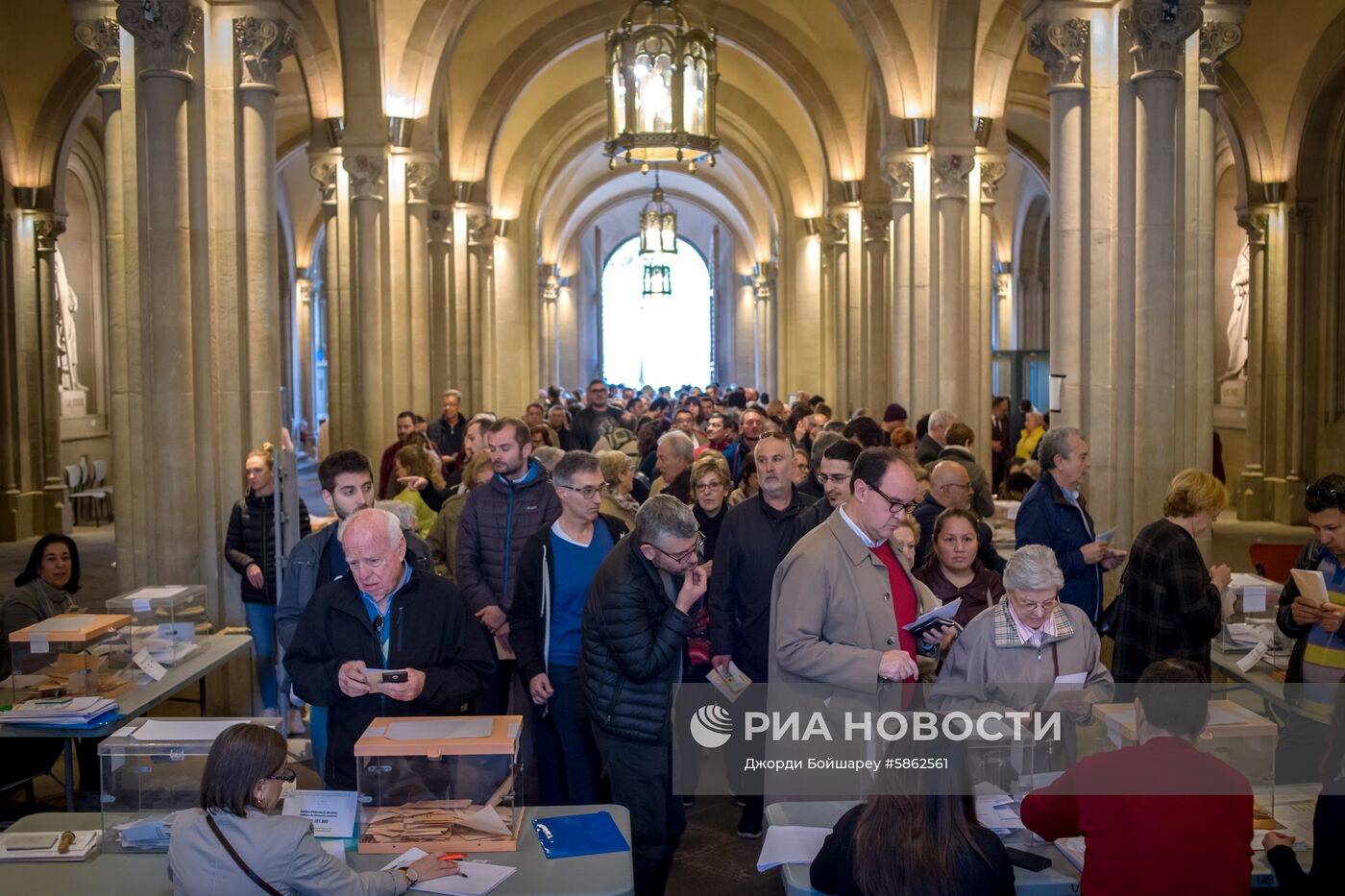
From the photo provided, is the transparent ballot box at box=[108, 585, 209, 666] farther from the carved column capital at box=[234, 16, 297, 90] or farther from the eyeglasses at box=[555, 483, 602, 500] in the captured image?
the carved column capital at box=[234, 16, 297, 90]

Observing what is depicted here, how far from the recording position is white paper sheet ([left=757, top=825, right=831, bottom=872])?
3.81 m

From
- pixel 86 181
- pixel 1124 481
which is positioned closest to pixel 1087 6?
pixel 1124 481

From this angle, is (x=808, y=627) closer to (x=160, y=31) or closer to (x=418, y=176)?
(x=160, y=31)

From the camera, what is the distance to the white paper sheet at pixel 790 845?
3.81 metres

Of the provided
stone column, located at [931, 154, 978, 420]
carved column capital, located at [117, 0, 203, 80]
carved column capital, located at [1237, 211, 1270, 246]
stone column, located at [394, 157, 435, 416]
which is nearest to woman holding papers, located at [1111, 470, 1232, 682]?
carved column capital, located at [117, 0, 203, 80]

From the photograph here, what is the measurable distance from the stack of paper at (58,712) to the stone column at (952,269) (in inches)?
407

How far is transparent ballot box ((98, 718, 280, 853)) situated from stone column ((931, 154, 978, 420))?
36.3 ft

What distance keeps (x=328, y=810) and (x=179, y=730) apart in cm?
72

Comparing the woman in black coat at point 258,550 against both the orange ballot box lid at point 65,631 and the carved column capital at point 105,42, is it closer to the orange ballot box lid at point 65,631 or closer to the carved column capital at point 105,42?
the orange ballot box lid at point 65,631

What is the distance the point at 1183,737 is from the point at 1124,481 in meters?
5.45

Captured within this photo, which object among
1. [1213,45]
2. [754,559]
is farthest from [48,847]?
[1213,45]

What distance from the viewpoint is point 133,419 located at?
8250mm

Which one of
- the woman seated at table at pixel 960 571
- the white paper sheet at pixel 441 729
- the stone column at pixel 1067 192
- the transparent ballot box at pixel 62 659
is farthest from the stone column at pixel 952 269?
the white paper sheet at pixel 441 729

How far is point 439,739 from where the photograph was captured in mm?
3822
